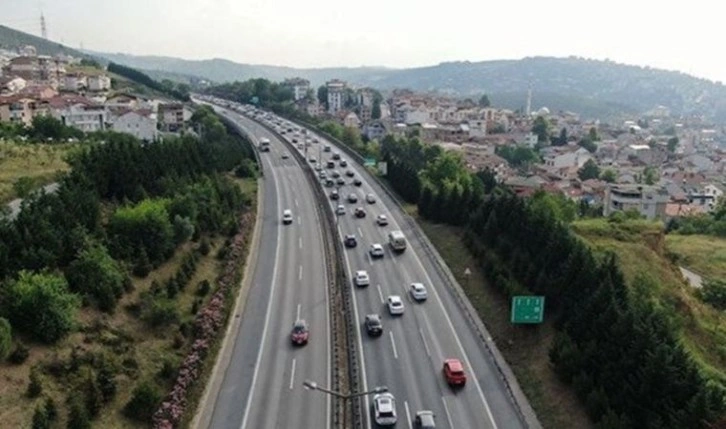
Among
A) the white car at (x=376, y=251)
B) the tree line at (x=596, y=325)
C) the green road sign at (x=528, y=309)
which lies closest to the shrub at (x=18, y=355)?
the green road sign at (x=528, y=309)

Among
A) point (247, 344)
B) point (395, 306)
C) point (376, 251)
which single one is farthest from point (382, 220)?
point (247, 344)

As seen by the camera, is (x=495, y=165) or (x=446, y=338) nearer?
(x=446, y=338)

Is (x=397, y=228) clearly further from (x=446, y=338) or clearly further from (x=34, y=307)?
(x=34, y=307)

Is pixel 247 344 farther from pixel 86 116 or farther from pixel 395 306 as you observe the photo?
pixel 86 116

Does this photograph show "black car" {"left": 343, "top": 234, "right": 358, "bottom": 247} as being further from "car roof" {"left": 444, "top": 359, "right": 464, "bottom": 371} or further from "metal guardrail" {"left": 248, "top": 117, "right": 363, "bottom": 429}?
"car roof" {"left": 444, "top": 359, "right": 464, "bottom": 371}

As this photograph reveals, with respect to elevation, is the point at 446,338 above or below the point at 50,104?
below

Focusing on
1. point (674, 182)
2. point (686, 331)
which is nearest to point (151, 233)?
point (686, 331)

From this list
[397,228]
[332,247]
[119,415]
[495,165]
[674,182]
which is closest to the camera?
[119,415]
